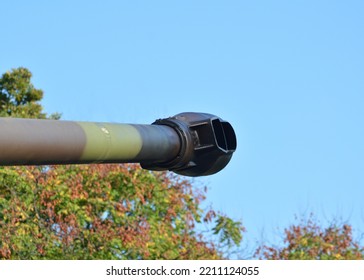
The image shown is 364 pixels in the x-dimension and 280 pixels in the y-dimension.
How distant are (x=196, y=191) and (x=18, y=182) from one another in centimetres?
509

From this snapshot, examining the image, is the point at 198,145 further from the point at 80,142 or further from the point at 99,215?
the point at 99,215

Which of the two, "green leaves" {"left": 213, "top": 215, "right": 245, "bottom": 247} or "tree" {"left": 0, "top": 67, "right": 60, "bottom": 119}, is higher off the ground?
"tree" {"left": 0, "top": 67, "right": 60, "bottom": 119}

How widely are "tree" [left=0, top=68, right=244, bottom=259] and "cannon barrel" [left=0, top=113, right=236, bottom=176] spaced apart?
15.0 m

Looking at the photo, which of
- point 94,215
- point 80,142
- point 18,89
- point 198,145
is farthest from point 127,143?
point 18,89

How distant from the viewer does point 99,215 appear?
24266 mm

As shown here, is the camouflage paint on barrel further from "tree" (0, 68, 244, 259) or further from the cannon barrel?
"tree" (0, 68, 244, 259)

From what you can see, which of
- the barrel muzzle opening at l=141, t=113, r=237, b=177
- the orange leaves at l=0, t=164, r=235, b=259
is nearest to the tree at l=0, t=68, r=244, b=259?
the orange leaves at l=0, t=164, r=235, b=259

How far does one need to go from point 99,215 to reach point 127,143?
696 inches

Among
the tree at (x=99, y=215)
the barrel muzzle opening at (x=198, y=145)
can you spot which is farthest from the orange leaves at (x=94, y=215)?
the barrel muzzle opening at (x=198, y=145)

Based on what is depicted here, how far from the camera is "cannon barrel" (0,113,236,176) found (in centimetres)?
582

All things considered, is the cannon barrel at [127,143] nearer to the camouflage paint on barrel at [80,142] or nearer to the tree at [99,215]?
the camouflage paint on barrel at [80,142]

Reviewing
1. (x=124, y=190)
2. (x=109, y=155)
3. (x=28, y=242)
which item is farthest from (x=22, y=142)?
(x=124, y=190)

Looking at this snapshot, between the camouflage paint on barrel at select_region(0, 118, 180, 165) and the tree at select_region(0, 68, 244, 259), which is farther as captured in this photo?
the tree at select_region(0, 68, 244, 259)

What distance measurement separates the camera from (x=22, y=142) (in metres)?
5.76
